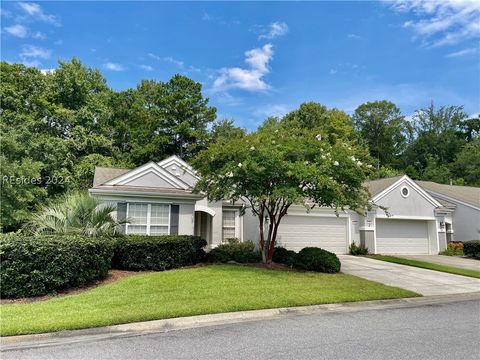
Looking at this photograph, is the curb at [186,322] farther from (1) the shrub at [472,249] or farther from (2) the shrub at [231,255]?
(1) the shrub at [472,249]

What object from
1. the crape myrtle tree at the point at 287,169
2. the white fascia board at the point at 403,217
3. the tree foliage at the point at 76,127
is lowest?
the white fascia board at the point at 403,217

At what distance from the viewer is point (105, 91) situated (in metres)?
34.7

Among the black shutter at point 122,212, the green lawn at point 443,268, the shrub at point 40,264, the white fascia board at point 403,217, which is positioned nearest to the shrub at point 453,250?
the white fascia board at point 403,217

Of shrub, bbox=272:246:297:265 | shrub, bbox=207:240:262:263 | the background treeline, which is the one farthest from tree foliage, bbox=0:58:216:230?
shrub, bbox=272:246:297:265

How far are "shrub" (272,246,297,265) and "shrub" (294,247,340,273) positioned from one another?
500mm

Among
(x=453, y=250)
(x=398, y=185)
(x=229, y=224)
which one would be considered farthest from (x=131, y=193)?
(x=453, y=250)

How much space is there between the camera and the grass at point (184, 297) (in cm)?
661

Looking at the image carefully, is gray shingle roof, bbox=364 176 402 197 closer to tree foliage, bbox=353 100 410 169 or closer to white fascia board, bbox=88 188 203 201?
white fascia board, bbox=88 188 203 201

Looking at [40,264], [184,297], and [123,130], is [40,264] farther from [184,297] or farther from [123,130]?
A: [123,130]

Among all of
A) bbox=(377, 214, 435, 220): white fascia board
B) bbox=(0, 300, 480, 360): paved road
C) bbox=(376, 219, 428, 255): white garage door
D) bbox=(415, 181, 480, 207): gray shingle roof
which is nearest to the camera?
bbox=(0, 300, 480, 360): paved road

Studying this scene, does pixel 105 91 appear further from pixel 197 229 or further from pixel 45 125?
A: pixel 197 229

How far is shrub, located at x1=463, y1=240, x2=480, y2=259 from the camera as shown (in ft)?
65.5

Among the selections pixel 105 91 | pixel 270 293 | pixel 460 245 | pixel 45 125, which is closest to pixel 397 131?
pixel 460 245

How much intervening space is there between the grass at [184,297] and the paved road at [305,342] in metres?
0.87
